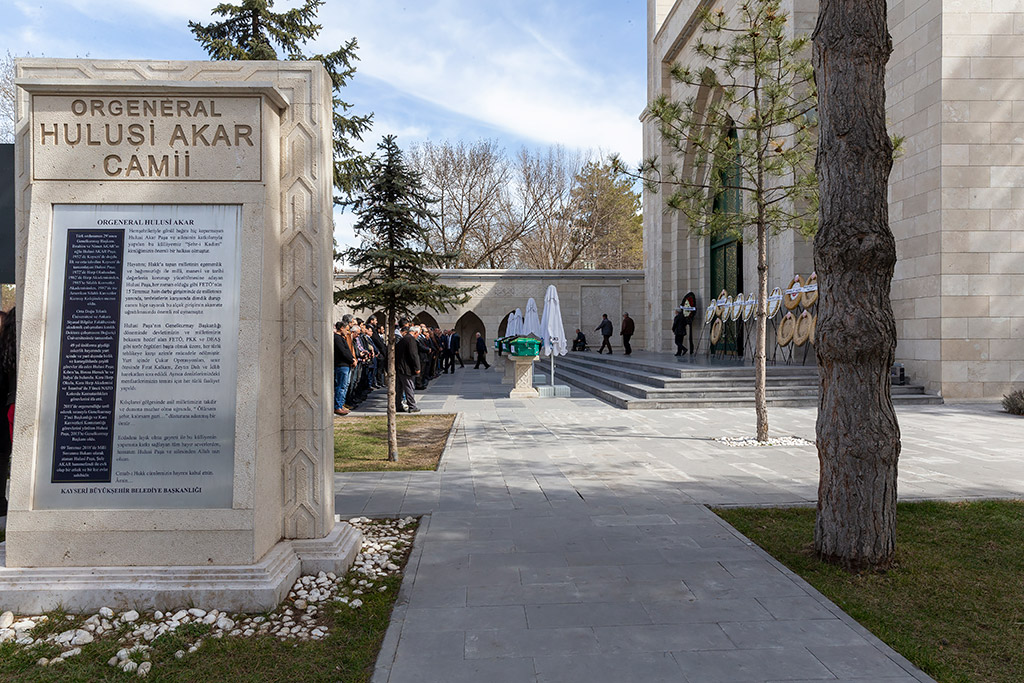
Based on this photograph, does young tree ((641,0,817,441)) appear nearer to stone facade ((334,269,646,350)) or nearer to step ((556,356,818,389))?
step ((556,356,818,389))

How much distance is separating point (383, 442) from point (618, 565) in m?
6.35

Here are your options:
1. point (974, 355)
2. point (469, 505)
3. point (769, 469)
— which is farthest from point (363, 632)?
point (974, 355)

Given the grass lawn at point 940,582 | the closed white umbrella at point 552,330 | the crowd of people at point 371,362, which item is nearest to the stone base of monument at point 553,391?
the closed white umbrella at point 552,330

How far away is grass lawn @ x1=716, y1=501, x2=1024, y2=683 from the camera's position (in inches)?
Answer: 131

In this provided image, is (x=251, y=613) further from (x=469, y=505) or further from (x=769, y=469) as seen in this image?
(x=769, y=469)

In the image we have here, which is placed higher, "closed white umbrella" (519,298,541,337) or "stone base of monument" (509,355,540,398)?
"closed white umbrella" (519,298,541,337)

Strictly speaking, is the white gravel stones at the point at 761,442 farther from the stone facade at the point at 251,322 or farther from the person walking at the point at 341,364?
the person walking at the point at 341,364

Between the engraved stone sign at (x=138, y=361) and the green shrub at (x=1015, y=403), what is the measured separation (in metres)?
13.7

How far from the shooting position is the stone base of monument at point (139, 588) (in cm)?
379

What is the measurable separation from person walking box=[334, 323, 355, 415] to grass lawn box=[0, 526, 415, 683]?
9.58 m

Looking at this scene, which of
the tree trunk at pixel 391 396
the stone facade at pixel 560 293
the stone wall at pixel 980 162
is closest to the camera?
the tree trunk at pixel 391 396

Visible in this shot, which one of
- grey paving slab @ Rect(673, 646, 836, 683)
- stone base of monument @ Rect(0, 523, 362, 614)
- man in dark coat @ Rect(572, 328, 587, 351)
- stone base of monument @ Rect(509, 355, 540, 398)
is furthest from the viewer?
man in dark coat @ Rect(572, 328, 587, 351)

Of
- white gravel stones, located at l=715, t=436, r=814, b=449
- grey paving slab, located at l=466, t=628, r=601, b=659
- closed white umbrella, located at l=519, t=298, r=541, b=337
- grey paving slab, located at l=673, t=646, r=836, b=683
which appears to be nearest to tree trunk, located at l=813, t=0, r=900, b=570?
grey paving slab, located at l=673, t=646, r=836, b=683

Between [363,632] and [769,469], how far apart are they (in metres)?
5.58
